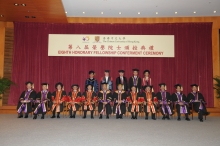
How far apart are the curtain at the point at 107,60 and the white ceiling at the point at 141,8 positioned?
0.47 metres

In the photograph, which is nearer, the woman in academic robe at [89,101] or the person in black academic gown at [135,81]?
the woman in academic robe at [89,101]

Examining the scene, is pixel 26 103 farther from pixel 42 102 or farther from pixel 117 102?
pixel 117 102

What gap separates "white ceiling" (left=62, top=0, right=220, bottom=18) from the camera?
817cm

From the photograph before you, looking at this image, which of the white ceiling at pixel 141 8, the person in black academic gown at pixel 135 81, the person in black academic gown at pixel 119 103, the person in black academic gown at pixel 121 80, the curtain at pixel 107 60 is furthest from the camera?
the curtain at pixel 107 60

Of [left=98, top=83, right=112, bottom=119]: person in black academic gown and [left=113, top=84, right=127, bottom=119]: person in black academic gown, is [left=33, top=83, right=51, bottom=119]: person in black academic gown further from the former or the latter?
[left=113, top=84, right=127, bottom=119]: person in black academic gown

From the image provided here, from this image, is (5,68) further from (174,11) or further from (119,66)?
(174,11)

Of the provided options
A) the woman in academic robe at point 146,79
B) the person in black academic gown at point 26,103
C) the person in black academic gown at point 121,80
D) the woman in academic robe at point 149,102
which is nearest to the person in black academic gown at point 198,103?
the woman in academic robe at point 149,102

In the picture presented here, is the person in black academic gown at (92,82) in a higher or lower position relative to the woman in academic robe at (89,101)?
higher

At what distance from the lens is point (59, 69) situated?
384 inches

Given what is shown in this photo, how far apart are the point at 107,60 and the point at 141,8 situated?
2.43 m

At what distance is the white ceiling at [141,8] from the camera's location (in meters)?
8.17

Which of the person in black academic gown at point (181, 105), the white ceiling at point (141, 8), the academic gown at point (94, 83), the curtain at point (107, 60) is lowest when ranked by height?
the person in black academic gown at point (181, 105)

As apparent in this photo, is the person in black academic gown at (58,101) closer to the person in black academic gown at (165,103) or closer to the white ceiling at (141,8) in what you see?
the white ceiling at (141,8)

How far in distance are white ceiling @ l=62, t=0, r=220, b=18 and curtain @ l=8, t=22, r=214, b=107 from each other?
47 centimetres
